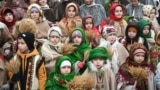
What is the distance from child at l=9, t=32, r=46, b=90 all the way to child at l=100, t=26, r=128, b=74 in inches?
53.0

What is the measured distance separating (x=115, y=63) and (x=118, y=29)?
6.37ft

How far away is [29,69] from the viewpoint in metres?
6.98

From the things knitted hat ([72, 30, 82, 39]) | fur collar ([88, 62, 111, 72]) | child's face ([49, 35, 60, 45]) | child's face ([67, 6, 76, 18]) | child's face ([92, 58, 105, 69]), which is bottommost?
fur collar ([88, 62, 111, 72])

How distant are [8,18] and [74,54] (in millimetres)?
1841

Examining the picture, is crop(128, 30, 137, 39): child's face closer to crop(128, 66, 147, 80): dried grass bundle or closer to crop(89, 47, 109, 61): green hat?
crop(89, 47, 109, 61): green hat

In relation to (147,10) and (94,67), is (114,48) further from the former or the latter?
(147,10)

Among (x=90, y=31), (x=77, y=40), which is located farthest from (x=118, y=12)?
(x=77, y=40)

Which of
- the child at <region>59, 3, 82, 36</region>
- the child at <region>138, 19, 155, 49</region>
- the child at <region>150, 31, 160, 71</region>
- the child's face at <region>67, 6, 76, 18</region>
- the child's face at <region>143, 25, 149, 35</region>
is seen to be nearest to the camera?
the child at <region>150, 31, 160, 71</region>

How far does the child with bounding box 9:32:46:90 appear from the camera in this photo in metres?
6.98

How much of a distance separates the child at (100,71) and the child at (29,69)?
719 millimetres

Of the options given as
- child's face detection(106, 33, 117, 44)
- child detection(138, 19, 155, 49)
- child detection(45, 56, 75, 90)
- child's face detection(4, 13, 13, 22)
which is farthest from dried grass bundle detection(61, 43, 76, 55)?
child detection(138, 19, 155, 49)

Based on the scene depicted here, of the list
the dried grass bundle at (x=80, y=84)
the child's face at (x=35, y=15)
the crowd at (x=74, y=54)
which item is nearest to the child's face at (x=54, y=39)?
the crowd at (x=74, y=54)

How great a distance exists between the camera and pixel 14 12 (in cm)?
970

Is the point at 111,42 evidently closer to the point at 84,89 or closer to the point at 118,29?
the point at 118,29
